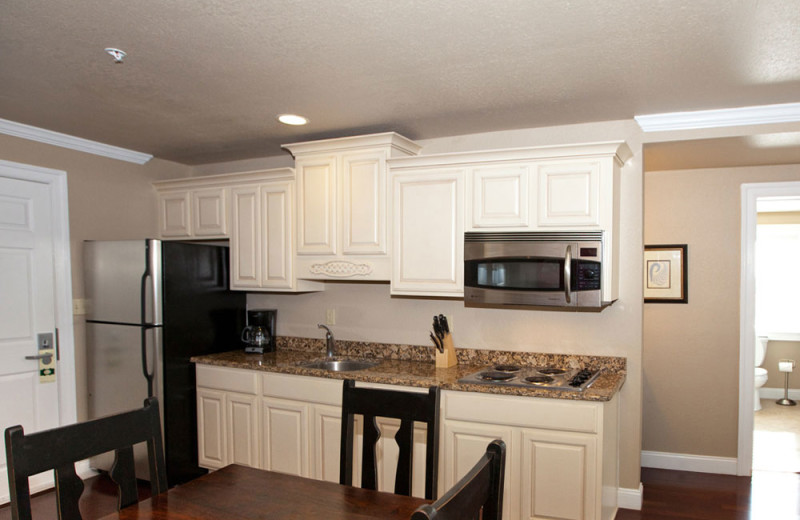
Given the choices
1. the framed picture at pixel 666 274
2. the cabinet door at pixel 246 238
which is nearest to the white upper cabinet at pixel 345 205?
the cabinet door at pixel 246 238

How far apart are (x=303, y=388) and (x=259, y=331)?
85 centimetres

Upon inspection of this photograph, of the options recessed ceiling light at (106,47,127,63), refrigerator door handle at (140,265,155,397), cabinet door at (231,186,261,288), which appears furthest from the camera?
cabinet door at (231,186,261,288)

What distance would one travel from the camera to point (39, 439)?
62.4 inches

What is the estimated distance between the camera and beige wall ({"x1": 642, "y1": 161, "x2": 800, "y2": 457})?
4.10 meters

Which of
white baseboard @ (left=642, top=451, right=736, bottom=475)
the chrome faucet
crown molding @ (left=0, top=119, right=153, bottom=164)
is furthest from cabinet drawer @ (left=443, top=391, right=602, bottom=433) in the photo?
crown molding @ (left=0, top=119, right=153, bottom=164)

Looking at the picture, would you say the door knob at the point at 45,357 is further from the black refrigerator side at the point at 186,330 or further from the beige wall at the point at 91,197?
the black refrigerator side at the point at 186,330

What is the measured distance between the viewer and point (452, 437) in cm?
304

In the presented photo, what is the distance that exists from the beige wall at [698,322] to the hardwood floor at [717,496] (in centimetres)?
25

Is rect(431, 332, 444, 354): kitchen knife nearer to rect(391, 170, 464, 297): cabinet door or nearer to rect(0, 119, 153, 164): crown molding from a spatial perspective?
rect(391, 170, 464, 297): cabinet door

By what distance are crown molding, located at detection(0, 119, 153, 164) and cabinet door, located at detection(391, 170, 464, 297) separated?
7.15ft

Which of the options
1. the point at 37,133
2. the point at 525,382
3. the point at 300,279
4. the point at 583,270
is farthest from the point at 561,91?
the point at 37,133

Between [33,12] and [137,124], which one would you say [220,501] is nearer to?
[33,12]

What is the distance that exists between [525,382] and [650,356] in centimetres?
184

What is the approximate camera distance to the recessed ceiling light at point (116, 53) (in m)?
2.25
